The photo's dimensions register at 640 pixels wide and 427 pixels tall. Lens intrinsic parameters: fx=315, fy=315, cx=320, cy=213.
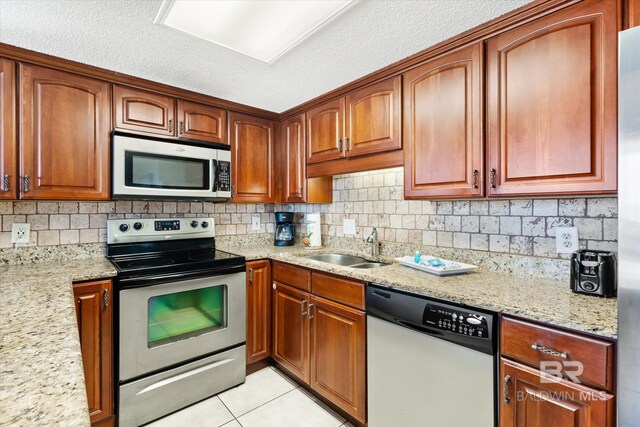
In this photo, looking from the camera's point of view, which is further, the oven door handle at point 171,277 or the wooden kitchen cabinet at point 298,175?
the wooden kitchen cabinet at point 298,175

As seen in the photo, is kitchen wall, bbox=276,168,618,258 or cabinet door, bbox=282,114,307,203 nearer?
kitchen wall, bbox=276,168,618,258

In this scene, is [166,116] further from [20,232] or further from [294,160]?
[20,232]

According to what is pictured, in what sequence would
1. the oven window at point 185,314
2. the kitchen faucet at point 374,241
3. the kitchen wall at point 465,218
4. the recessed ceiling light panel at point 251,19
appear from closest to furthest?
the recessed ceiling light panel at point 251,19, the kitchen wall at point 465,218, the oven window at point 185,314, the kitchen faucet at point 374,241

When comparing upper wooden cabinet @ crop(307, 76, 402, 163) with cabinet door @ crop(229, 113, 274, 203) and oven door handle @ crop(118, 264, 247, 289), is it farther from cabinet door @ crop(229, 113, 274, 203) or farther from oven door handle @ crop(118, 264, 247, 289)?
oven door handle @ crop(118, 264, 247, 289)

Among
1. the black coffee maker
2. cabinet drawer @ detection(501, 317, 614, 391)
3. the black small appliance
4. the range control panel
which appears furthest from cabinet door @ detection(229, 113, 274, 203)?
the black small appliance

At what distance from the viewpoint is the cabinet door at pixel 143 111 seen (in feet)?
6.75

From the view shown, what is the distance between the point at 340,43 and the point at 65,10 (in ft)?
4.09

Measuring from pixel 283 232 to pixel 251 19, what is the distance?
1.82 meters

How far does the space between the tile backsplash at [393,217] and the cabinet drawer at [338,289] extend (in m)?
0.64

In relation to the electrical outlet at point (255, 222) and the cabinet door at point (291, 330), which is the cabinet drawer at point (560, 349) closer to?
the cabinet door at point (291, 330)

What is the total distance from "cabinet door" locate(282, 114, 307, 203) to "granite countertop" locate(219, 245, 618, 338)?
946 millimetres

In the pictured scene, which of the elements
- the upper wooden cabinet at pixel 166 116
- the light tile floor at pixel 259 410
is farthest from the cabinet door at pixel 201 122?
the light tile floor at pixel 259 410

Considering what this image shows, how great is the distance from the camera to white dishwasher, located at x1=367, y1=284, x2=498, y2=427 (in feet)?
3.99

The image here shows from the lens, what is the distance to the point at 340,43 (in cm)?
165
